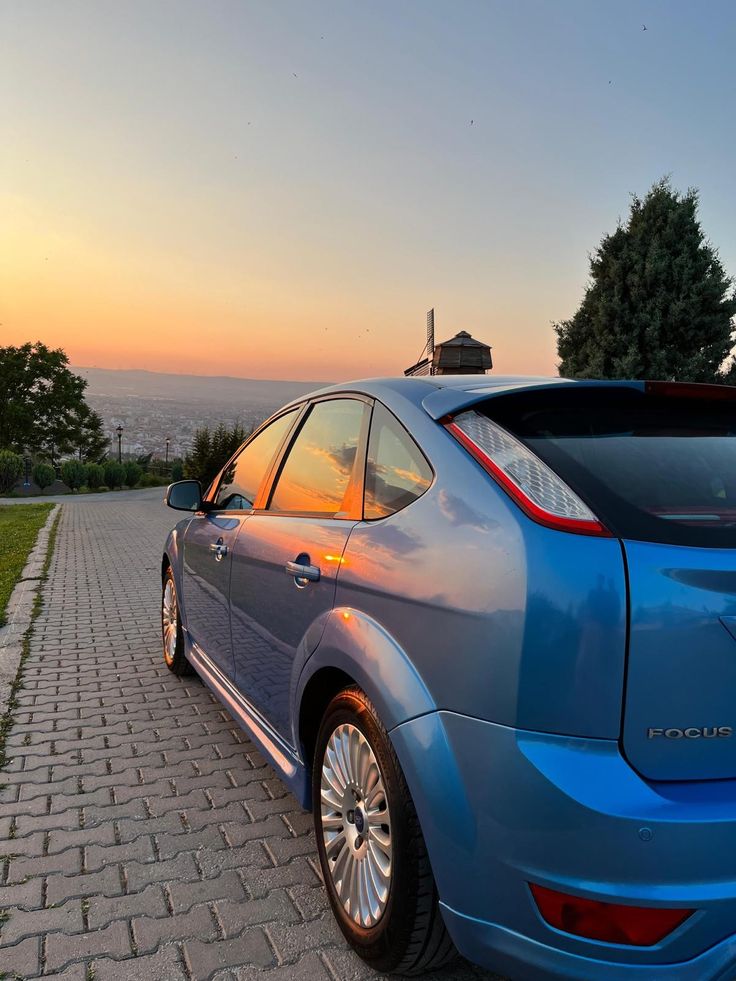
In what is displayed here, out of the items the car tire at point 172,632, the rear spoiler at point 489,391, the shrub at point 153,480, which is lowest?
the shrub at point 153,480

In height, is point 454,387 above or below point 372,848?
above

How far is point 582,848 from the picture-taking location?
1530mm

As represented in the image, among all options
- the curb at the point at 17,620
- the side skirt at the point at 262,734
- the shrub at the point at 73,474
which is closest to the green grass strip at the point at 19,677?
the curb at the point at 17,620

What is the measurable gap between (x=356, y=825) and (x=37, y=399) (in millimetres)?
62282

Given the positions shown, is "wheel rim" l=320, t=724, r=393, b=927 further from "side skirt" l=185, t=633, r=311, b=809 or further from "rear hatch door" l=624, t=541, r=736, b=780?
"rear hatch door" l=624, t=541, r=736, b=780

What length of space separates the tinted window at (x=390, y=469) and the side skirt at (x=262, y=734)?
103cm

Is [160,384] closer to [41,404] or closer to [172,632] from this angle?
[41,404]

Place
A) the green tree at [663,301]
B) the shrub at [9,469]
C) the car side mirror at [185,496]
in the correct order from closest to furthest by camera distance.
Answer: the car side mirror at [185,496], the green tree at [663,301], the shrub at [9,469]

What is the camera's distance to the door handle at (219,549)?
3.61 meters

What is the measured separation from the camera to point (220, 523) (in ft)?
12.6

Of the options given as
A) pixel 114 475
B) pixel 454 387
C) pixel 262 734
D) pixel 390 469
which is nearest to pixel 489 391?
pixel 454 387

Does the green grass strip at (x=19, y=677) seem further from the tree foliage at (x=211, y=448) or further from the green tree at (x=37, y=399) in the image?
the green tree at (x=37, y=399)

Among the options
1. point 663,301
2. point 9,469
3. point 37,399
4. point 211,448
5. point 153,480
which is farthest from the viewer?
point 37,399

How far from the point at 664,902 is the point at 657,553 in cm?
70
